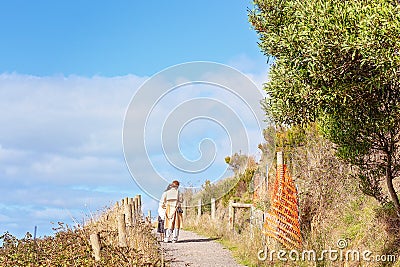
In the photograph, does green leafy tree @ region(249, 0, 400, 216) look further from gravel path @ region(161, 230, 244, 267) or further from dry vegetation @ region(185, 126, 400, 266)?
gravel path @ region(161, 230, 244, 267)

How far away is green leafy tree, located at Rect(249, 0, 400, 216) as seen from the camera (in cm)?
714

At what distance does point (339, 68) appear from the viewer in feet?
26.1

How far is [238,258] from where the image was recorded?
14719 mm

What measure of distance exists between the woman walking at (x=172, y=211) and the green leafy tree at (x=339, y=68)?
7.77m

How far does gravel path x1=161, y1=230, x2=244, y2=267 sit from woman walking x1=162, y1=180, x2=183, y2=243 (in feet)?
1.40

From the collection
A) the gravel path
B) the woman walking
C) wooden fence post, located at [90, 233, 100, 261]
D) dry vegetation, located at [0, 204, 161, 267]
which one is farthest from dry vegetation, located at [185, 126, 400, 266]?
wooden fence post, located at [90, 233, 100, 261]

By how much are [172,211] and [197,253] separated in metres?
2.64

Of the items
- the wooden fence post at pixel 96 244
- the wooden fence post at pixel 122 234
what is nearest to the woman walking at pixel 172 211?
the wooden fence post at pixel 122 234

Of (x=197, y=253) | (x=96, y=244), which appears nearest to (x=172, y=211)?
(x=197, y=253)

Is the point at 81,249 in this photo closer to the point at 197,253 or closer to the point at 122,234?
the point at 122,234

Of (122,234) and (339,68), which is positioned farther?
(122,234)

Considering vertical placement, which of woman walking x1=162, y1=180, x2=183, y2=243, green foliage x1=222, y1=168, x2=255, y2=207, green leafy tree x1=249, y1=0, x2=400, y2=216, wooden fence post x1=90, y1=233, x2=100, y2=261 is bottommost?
wooden fence post x1=90, y1=233, x2=100, y2=261

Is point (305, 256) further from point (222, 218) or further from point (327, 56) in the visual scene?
point (222, 218)

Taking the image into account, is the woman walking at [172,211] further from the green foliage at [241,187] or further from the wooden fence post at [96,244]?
the wooden fence post at [96,244]
